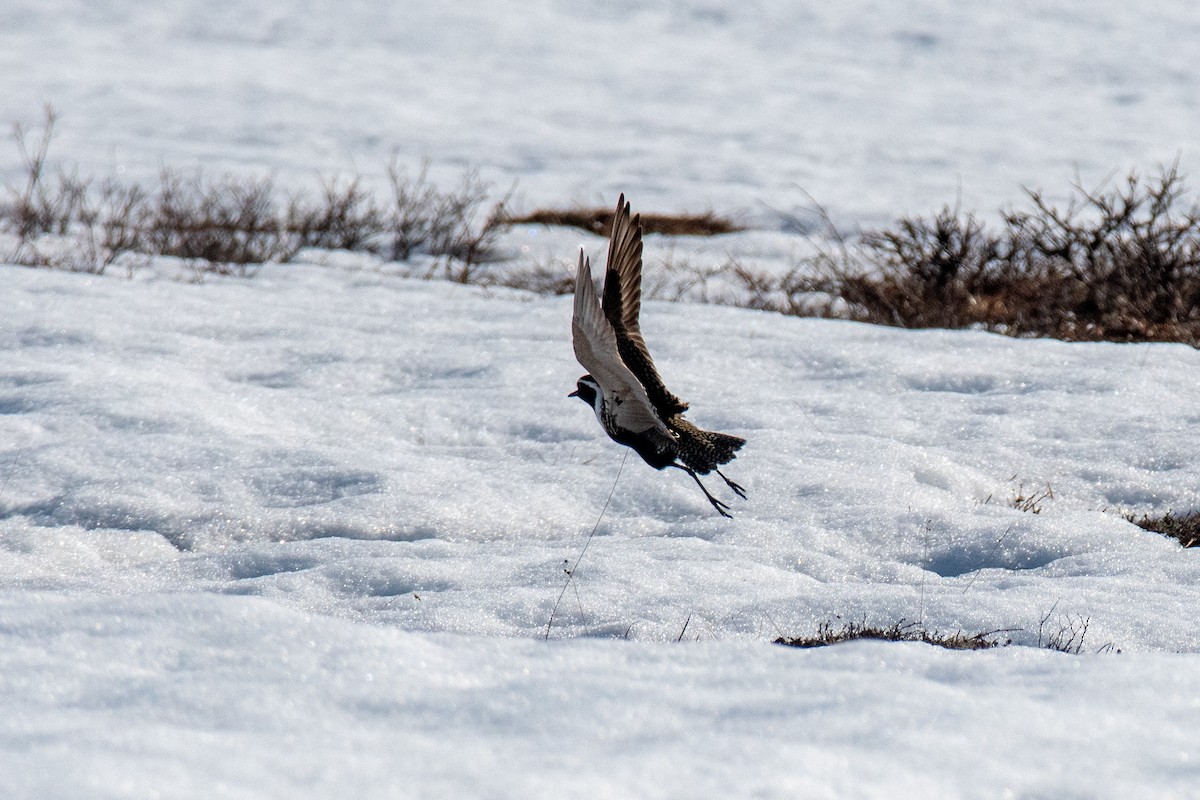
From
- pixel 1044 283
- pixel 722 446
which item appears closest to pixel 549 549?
pixel 722 446

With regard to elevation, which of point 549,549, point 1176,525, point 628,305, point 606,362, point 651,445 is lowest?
point 549,549

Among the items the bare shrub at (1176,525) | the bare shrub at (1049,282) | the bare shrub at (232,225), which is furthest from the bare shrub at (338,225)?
the bare shrub at (1176,525)

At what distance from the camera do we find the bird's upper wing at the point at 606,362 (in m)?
3.31

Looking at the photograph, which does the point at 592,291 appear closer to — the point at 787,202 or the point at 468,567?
the point at 468,567

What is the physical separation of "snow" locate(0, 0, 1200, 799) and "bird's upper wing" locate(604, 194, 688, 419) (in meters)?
0.74

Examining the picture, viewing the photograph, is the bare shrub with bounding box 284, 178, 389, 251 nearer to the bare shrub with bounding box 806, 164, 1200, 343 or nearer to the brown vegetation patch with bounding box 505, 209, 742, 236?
the brown vegetation patch with bounding box 505, 209, 742, 236

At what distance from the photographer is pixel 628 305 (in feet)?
12.7

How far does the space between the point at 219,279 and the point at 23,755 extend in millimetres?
7294

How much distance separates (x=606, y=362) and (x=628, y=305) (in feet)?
1.60

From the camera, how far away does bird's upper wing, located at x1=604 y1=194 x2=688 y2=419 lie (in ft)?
12.4

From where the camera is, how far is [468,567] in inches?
183

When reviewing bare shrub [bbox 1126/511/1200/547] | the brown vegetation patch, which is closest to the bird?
bare shrub [bbox 1126/511/1200/547]

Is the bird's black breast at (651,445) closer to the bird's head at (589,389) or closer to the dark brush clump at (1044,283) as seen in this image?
the bird's head at (589,389)

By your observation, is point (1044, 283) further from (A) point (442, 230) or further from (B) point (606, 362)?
(B) point (606, 362)
